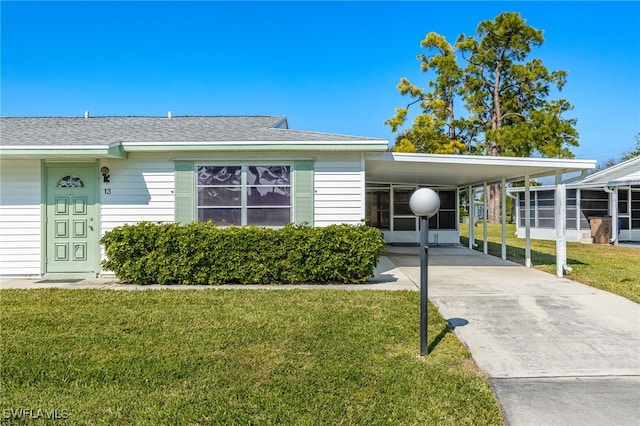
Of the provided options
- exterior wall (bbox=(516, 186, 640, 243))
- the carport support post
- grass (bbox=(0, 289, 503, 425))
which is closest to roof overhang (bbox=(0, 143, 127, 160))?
grass (bbox=(0, 289, 503, 425))

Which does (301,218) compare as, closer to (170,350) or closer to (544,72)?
(170,350)

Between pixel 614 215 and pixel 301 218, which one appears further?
pixel 614 215

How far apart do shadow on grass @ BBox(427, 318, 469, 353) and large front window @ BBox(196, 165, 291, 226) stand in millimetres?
3695

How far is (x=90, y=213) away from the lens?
743 cm

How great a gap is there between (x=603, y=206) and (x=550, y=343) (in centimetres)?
1513

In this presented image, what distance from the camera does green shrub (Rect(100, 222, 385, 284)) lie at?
6.68m

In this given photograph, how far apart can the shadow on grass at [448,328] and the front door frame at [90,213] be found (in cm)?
643

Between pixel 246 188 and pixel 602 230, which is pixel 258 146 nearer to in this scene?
pixel 246 188

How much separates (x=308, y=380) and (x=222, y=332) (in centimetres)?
146

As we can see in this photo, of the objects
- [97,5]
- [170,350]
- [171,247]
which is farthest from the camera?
[97,5]

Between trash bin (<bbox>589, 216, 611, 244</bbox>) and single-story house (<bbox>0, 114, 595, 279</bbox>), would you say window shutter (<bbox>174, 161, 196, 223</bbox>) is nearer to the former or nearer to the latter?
single-story house (<bbox>0, 114, 595, 279</bbox>)

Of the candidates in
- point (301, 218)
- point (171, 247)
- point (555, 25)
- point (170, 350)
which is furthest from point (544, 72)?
point (170, 350)

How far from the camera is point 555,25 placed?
24.0 meters

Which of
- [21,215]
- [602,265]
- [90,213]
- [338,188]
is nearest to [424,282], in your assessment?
[338,188]
